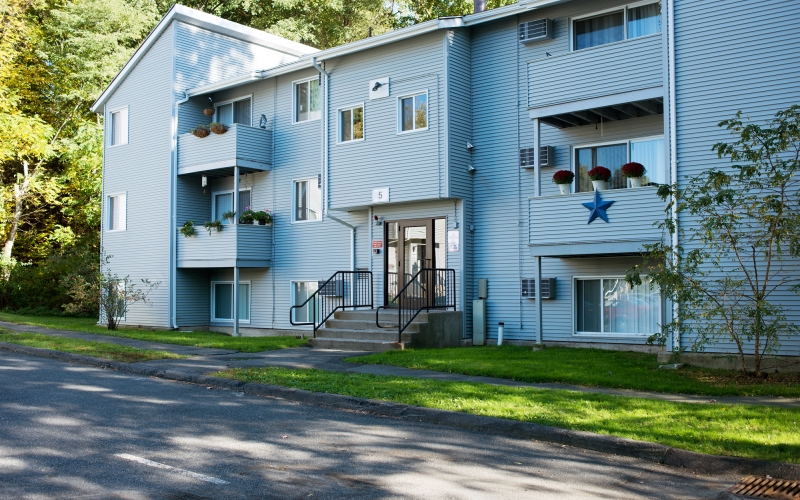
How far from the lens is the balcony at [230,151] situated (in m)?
22.0

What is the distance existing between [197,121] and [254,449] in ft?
62.3

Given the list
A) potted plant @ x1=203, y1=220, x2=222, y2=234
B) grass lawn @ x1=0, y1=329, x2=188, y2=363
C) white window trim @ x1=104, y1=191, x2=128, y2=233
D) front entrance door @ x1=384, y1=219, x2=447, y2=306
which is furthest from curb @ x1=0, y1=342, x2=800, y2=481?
white window trim @ x1=104, y1=191, x2=128, y2=233

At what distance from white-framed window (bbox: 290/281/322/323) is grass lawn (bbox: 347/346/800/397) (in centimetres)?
697

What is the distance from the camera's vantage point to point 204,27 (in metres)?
24.8

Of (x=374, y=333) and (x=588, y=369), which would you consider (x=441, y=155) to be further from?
(x=588, y=369)

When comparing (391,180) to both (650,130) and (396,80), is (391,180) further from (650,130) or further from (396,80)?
(650,130)

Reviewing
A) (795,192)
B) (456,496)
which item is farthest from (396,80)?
(456,496)

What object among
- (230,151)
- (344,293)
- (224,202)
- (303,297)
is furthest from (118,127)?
(344,293)

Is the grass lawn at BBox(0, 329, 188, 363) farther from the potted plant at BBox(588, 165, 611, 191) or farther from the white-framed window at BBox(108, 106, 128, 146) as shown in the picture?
the white-framed window at BBox(108, 106, 128, 146)

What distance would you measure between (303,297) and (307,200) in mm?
2896

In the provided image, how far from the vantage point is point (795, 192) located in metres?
12.5

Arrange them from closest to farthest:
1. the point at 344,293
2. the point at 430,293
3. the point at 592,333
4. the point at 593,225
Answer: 1. the point at 593,225
2. the point at 592,333
3. the point at 430,293
4. the point at 344,293

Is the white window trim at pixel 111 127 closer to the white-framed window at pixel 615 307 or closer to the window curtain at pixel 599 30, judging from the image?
the window curtain at pixel 599 30

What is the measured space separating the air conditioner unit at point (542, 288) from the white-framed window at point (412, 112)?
14.8ft
